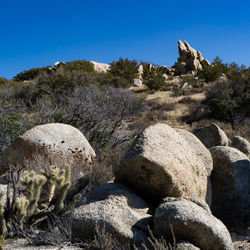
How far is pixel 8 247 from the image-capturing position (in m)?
3.51

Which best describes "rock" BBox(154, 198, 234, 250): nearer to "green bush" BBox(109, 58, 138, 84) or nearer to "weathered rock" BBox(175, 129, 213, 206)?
"weathered rock" BBox(175, 129, 213, 206)

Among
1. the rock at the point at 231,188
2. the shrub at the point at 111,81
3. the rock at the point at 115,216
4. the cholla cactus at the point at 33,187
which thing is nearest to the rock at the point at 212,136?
the rock at the point at 231,188

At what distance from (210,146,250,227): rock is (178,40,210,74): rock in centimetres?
3446

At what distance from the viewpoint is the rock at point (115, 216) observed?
11.8ft

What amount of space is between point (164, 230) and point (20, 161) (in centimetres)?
389

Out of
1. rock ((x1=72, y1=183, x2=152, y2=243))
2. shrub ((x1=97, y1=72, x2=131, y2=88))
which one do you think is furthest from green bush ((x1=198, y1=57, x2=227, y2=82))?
rock ((x1=72, y1=183, x2=152, y2=243))

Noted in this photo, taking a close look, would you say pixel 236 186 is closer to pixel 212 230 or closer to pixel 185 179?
pixel 185 179

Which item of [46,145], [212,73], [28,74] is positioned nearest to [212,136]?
[46,145]

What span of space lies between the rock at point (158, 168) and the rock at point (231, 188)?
80 centimetres

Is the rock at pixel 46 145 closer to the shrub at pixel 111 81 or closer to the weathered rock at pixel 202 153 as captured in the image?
the weathered rock at pixel 202 153

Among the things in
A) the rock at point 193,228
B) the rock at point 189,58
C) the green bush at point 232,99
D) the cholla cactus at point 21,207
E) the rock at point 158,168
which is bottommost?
the rock at point 193,228

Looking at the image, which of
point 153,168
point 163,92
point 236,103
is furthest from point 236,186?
point 163,92

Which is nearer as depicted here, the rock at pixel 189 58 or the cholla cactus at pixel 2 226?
the cholla cactus at pixel 2 226

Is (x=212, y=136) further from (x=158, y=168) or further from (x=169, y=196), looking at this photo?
(x=158, y=168)
